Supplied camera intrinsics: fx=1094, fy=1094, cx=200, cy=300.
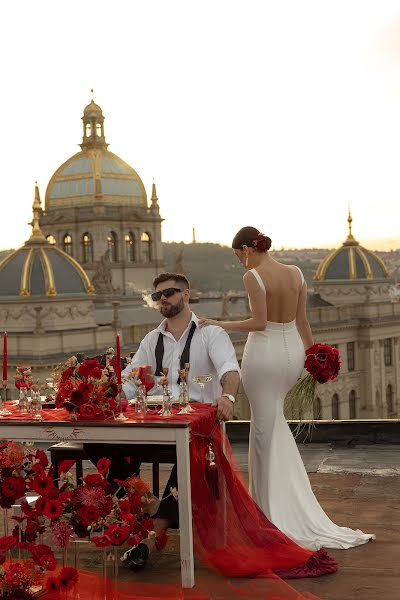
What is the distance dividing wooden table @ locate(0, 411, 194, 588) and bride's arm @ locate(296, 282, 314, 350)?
152cm

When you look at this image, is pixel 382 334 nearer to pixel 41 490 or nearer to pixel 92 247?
pixel 92 247

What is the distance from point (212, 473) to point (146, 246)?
237 ft

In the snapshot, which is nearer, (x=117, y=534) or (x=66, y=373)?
(x=117, y=534)

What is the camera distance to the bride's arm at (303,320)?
7500 mm

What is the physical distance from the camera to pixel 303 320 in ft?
25.0

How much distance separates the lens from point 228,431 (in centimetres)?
1134

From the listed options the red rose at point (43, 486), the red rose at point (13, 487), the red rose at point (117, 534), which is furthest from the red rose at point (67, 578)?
the red rose at point (13, 487)

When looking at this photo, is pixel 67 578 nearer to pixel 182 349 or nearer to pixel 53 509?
pixel 53 509

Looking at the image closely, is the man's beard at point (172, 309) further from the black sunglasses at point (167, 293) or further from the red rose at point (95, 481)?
the red rose at point (95, 481)

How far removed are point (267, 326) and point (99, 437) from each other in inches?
58.9

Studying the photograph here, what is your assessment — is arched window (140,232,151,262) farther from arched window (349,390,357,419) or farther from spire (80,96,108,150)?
arched window (349,390,357,419)

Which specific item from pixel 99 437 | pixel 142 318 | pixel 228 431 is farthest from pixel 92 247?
pixel 99 437

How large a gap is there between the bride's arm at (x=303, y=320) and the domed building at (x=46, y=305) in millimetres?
37511

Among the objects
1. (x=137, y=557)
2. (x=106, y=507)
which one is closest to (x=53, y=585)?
(x=106, y=507)
